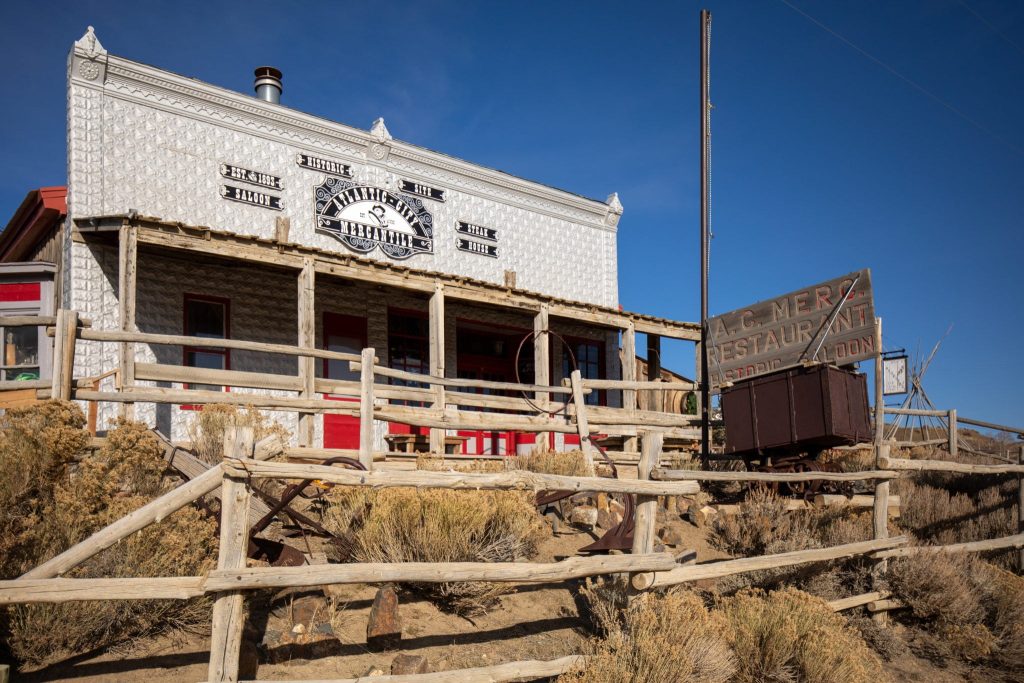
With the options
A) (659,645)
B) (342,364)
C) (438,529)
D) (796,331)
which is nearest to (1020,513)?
(796,331)

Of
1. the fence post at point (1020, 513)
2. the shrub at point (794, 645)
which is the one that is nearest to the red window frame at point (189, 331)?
the shrub at point (794, 645)

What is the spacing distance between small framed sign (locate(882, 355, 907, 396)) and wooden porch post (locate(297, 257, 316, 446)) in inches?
669

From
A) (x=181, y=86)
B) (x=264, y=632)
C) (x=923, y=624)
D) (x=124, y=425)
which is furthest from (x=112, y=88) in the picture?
(x=923, y=624)

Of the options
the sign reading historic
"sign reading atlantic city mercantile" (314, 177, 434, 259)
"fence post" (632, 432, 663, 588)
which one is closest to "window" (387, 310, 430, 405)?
"sign reading atlantic city mercantile" (314, 177, 434, 259)

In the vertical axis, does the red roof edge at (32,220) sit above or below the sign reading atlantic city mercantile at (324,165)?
below

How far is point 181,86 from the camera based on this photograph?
12.5m

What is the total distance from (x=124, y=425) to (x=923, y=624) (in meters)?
7.98

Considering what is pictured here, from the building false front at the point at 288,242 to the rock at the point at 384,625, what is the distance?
18.6ft

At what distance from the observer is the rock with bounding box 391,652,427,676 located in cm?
497

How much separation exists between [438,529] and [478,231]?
412 inches

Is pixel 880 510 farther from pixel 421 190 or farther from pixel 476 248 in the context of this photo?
pixel 421 190

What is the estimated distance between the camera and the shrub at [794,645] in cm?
583

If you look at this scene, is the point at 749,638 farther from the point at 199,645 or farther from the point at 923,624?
the point at 199,645

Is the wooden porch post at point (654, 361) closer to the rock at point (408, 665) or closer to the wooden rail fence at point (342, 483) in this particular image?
the wooden rail fence at point (342, 483)
